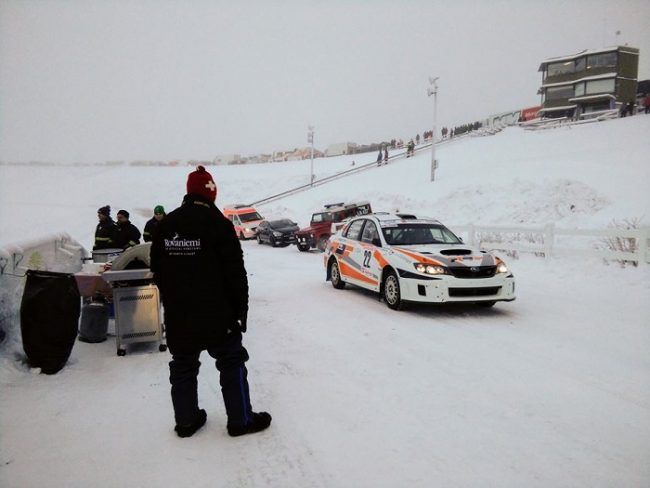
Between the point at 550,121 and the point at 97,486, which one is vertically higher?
the point at 550,121

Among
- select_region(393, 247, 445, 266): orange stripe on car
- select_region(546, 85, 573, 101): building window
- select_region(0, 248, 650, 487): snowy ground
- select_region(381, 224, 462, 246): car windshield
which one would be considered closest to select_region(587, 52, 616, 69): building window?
select_region(546, 85, 573, 101): building window

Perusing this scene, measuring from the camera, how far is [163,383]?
482cm

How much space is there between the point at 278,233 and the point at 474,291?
14749 millimetres

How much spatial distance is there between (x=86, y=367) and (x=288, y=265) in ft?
32.5

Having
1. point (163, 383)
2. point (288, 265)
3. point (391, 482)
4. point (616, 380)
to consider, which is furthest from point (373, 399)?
point (288, 265)

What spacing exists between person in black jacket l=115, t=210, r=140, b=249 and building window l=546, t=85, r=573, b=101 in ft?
198

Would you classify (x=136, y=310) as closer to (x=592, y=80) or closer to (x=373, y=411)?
(x=373, y=411)

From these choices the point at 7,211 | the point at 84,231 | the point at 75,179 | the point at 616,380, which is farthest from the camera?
the point at 75,179

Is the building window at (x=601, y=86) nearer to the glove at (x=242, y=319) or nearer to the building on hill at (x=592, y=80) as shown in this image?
the building on hill at (x=592, y=80)

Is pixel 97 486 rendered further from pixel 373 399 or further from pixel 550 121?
pixel 550 121

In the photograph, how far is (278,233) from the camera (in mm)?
21391

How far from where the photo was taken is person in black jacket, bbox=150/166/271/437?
346 centimetres

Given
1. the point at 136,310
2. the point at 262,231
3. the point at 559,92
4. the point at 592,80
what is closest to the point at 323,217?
the point at 262,231

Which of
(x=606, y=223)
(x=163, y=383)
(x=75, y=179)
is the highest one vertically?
(x=75, y=179)
